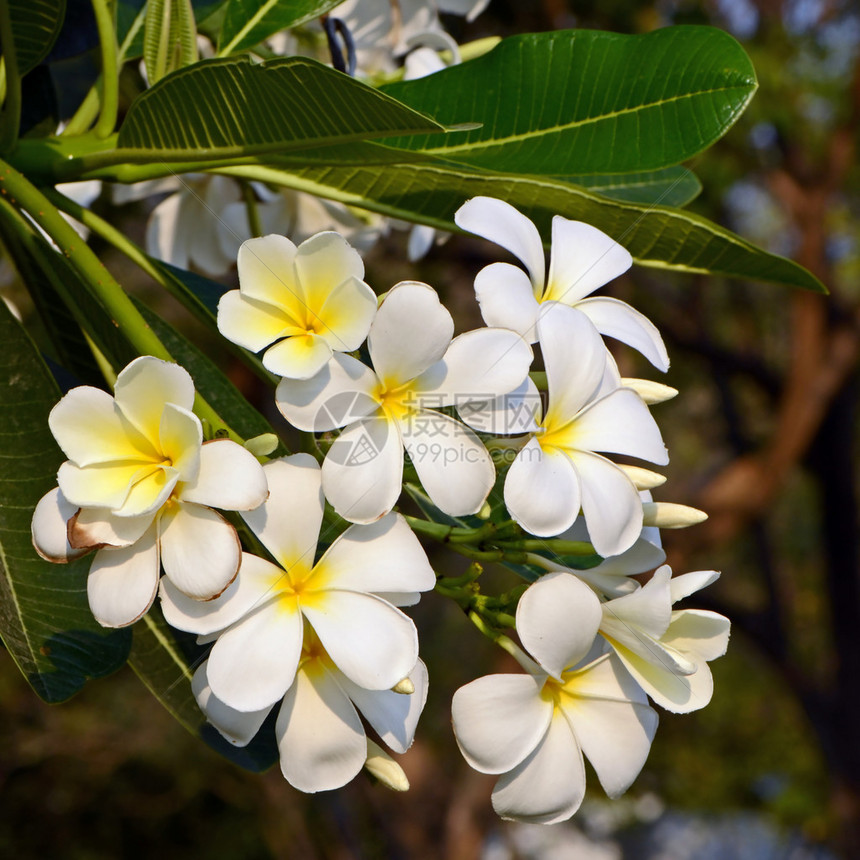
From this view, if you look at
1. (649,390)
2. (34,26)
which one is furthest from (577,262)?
(34,26)

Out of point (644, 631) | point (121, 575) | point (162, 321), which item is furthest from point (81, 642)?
point (644, 631)

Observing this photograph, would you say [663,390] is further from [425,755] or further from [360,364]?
[425,755]

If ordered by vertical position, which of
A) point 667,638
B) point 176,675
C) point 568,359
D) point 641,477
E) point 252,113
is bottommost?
point 176,675

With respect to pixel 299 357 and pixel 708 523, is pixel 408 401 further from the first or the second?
pixel 708 523

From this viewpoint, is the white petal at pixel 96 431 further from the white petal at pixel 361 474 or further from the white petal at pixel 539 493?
the white petal at pixel 539 493

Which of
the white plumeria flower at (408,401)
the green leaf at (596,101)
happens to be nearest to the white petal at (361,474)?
the white plumeria flower at (408,401)

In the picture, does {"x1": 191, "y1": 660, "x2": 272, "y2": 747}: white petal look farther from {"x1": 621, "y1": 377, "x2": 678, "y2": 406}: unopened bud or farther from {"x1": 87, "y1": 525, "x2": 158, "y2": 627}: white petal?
{"x1": 621, "y1": 377, "x2": 678, "y2": 406}: unopened bud
